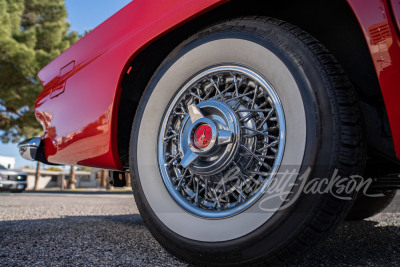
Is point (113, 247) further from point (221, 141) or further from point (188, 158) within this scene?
point (221, 141)

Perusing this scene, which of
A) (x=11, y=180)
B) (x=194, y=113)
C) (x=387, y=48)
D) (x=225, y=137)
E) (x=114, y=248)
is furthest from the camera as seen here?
(x=11, y=180)

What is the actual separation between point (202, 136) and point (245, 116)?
187mm

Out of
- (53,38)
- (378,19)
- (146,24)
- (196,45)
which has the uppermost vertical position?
(53,38)

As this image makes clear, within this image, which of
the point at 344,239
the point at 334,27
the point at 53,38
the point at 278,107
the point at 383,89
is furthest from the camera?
the point at 53,38

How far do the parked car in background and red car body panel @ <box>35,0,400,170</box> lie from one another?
10013 millimetres

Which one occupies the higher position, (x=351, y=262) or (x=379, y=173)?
(x=379, y=173)

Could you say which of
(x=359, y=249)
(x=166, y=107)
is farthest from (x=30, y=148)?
(x=359, y=249)

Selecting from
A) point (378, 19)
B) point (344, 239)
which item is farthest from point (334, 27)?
point (344, 239)

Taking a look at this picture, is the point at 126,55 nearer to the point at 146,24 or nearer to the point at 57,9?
the point at 146,24

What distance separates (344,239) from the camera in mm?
1660

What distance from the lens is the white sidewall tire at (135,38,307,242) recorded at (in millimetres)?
909

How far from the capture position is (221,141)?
109 centimetres

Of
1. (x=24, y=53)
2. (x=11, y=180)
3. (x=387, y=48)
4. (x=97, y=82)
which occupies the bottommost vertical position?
(x=11, y=180)

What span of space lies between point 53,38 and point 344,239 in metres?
19.2
